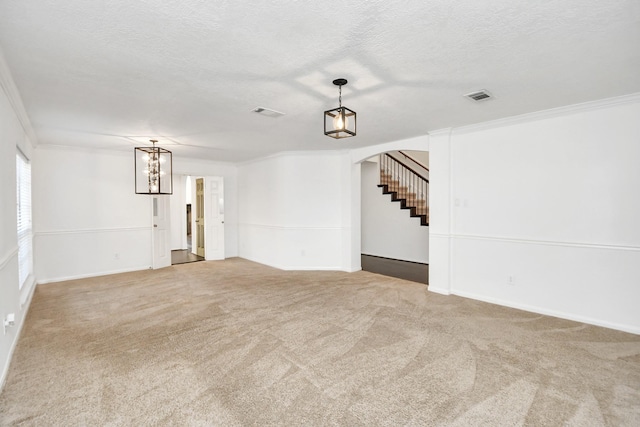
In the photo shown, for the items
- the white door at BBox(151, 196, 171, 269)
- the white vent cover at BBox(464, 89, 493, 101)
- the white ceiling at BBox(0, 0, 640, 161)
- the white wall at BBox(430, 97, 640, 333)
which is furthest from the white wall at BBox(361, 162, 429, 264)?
the white door at BBox(151, 196, 171, 269)

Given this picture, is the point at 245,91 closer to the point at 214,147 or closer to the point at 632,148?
the point at 214,147

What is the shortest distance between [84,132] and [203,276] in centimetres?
304

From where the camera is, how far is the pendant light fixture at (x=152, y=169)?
17.4ft

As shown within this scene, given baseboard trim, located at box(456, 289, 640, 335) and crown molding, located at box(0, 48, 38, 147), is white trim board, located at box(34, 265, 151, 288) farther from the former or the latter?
baseboard trim, located at box(456, 289, 640, 335)

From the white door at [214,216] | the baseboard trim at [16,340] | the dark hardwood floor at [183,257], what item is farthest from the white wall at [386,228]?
the baseboard trim at [16,340]

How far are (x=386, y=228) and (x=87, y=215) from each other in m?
6.57

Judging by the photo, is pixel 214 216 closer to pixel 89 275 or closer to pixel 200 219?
pixel 200 219

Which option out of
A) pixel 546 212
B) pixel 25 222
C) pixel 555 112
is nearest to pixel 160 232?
pixel 25 222

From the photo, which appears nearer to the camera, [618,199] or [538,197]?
[618,199]

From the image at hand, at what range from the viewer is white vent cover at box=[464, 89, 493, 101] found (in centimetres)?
315

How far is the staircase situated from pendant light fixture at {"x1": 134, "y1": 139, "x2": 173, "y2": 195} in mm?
5105

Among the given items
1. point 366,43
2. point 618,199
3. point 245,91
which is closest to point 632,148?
point 618,199

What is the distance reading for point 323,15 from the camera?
188 cm

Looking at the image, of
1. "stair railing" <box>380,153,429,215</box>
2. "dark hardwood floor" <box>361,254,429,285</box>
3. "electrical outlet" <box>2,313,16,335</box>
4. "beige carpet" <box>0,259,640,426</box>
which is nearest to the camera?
"beige carpet" <box>0,259,640,426</box>
